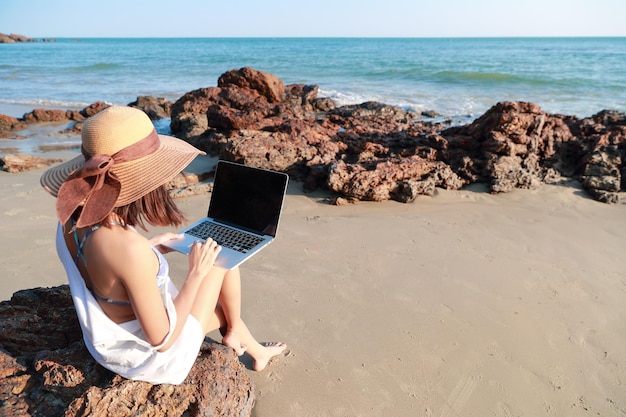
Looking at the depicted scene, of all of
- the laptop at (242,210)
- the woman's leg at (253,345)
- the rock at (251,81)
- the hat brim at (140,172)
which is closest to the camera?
the hat brim at (140,172)

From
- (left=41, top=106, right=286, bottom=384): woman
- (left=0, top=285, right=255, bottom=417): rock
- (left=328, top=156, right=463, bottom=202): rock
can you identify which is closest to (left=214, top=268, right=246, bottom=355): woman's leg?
(left=0, top=285, right=255, bottom=417): rock

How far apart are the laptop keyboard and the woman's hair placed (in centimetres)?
64

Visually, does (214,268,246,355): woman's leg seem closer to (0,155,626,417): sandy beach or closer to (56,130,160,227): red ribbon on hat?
(0,155,626,417): sandy beach

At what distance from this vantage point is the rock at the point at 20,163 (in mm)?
6438

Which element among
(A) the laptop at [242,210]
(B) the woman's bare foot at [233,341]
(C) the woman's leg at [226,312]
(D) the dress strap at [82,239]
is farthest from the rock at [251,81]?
(D) the dress strap at [82,239]

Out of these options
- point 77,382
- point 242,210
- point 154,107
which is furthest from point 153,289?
point 154,107

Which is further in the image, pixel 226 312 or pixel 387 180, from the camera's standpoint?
pixel 387 180

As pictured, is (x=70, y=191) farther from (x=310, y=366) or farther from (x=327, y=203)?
(x=327, y=203)

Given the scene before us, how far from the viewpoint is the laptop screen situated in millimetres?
2666

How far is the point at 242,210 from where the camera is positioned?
9.20ft

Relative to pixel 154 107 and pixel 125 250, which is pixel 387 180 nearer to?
pixel 125 250

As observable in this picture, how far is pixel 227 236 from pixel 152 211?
3.01 feet

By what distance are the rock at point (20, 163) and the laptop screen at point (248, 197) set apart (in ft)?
16.8

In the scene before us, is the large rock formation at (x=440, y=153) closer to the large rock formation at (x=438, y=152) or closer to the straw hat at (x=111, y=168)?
the large rock formation at (x=438, y=152)
